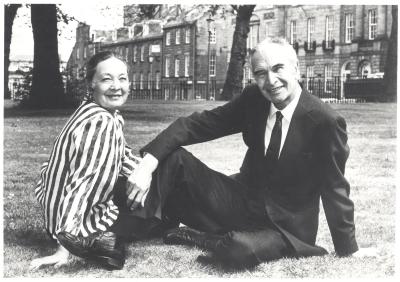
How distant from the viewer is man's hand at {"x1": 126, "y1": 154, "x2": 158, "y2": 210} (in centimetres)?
220

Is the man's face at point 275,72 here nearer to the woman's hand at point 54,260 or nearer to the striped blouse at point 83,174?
the striped blouse at point 83,174

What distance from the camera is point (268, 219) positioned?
2.37m

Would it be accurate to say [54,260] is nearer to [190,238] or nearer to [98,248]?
[98,248]

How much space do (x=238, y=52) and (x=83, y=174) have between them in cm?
388

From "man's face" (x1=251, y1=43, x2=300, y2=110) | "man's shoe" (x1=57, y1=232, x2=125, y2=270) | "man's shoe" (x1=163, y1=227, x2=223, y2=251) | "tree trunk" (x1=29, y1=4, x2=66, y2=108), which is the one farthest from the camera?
"tree trunk" (x1=29, y1=4, x2=66, y2=108)

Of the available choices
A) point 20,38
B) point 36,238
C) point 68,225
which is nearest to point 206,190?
point 68,225

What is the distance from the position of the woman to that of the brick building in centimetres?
106

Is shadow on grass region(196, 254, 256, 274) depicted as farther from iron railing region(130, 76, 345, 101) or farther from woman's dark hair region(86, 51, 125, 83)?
iron railing region(130, 76, 345, 101)

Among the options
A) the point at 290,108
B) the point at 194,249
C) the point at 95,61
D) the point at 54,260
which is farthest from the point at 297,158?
the point at 54,260

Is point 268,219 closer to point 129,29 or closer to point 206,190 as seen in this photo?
point 206,190

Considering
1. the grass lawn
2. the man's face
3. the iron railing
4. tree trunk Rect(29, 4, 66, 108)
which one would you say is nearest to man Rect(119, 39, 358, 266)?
the man's face

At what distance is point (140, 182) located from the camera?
2.19 meters

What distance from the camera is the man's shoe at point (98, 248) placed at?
2066 millimetres

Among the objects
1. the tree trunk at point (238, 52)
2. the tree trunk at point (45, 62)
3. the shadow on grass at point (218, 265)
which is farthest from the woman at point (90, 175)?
the tree trunk at point (238, 52)
